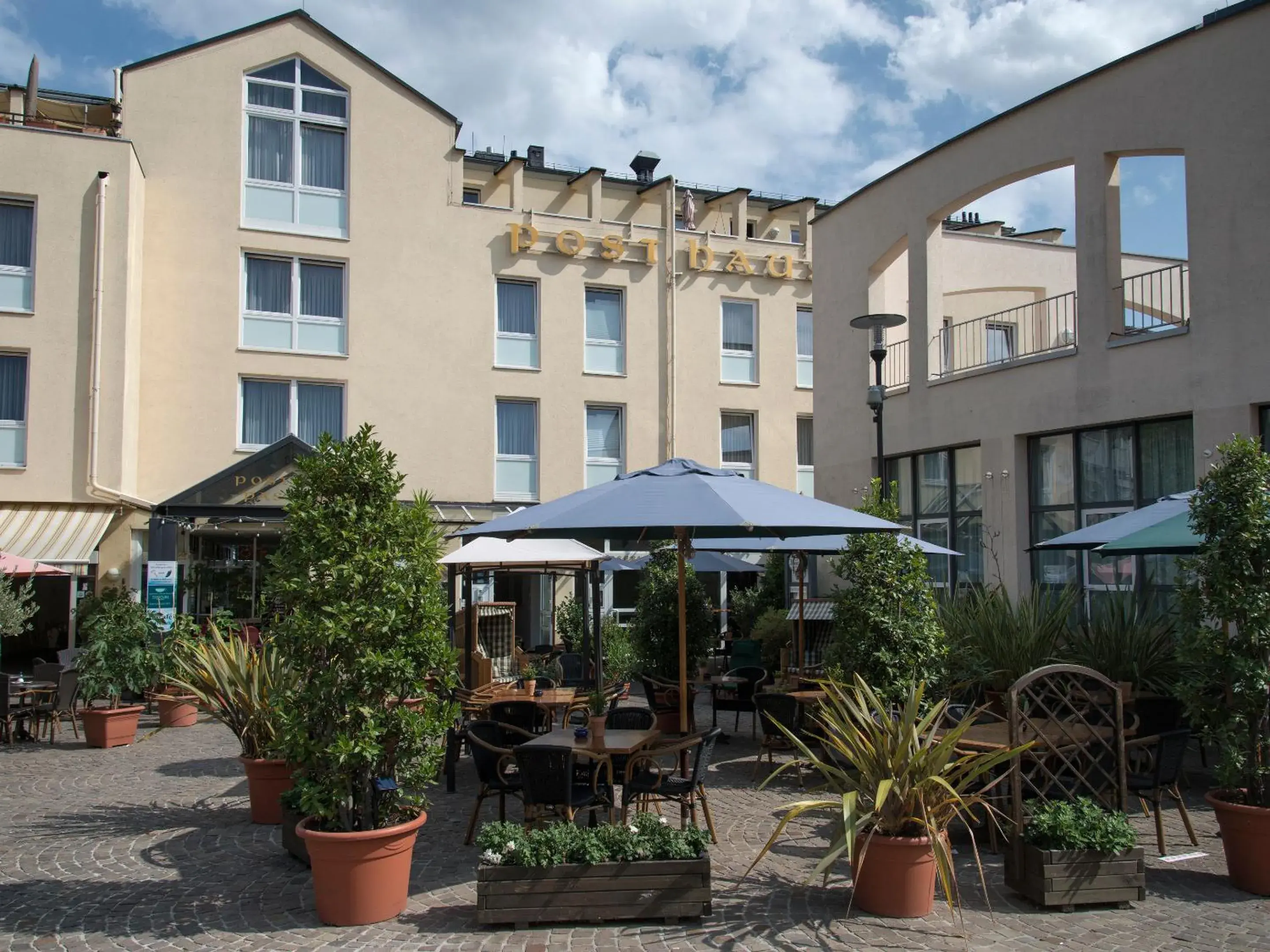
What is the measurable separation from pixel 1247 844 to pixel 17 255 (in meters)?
21.1

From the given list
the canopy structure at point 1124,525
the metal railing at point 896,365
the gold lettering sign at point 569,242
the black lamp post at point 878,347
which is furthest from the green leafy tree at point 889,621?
the gold lettering sign at point 569,242

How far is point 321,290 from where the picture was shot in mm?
22656

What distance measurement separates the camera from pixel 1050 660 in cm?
1048

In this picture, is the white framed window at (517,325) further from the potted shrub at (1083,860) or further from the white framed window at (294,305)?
the potted shrub at (1083,860)

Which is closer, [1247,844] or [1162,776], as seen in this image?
[1247,844]

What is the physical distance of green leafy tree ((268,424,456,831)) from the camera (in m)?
5.99

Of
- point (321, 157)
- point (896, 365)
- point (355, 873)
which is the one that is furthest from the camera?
point (321, 157)

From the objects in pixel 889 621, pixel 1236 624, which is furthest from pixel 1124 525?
pixel 1236 624

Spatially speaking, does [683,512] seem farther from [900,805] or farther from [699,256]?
[699,256]

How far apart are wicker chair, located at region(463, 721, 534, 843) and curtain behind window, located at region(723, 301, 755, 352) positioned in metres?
19.1

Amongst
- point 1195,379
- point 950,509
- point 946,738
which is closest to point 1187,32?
point 1195,379

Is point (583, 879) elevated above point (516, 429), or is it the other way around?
point (516, 429)

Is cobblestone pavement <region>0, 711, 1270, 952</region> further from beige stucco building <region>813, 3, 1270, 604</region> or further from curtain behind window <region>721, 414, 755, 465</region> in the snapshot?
curtain behind window <region>721, 414, 755, 465</region>

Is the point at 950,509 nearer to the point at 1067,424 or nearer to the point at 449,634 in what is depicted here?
the point at 1067,424
